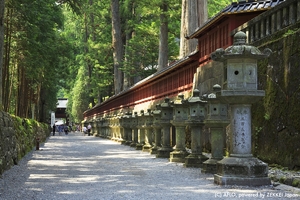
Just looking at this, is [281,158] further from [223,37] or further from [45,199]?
[223,37]

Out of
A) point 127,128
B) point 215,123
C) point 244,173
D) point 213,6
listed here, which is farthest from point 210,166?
point 213,6

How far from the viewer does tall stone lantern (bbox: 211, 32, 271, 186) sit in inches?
334

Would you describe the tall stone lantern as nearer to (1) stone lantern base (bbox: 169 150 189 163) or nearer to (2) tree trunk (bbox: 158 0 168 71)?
(1) stone lantern base (bbox: 169 150 189 163)

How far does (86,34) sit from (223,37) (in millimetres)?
41089

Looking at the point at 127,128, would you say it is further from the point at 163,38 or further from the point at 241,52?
the point at 241,52

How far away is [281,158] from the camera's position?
34.3ft

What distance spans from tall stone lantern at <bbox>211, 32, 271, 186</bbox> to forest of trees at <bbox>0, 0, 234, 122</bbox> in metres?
7.12

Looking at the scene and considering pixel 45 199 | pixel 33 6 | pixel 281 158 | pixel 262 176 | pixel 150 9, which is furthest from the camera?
pixel 150 9

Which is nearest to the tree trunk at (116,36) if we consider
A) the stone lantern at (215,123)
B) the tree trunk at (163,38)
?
the tree trunk at (163,38)

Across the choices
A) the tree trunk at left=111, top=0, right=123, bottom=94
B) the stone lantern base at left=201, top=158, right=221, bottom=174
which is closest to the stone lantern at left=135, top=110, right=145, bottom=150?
the stone lantern base at left=201, top=158, right=221, bottom=174

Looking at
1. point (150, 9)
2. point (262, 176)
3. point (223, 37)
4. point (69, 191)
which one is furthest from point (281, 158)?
point (150, 9)

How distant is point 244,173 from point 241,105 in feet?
4.26

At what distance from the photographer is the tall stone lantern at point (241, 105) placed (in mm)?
8492

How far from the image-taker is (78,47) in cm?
4131
